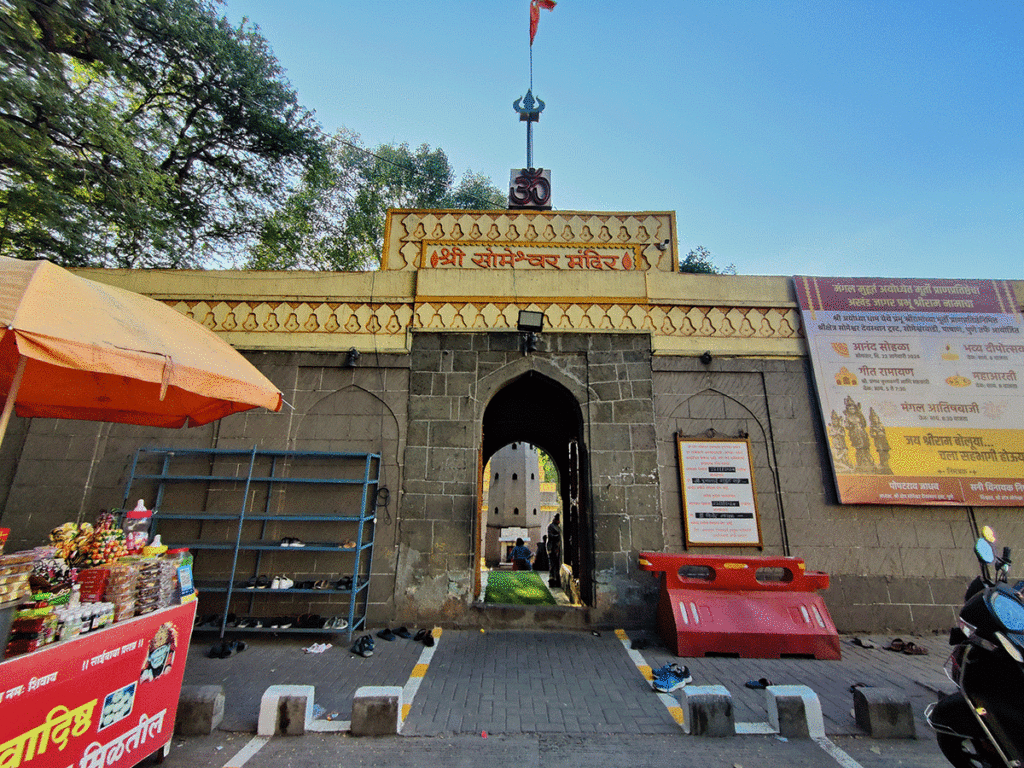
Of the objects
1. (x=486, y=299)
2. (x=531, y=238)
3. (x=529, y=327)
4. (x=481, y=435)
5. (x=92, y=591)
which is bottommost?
(x=92, y=591)

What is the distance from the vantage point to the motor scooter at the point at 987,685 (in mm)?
2559

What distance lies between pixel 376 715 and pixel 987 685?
405 cm

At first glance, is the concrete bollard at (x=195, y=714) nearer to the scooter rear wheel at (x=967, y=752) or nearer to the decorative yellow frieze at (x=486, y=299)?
the decorative yellow frieze at (x=486, y=299)

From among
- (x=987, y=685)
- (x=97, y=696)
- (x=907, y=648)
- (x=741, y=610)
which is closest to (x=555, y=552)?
(x=741, y=610)

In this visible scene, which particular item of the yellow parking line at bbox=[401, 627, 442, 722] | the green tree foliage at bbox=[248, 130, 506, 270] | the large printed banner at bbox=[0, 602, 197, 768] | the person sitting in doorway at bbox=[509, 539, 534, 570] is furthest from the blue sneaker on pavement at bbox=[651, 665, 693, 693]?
the green tree foliage at bbox=[248, 130, 506, 270]

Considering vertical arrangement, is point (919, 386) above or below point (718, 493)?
above

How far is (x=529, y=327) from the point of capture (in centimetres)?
677

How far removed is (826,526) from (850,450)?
46.9 inches

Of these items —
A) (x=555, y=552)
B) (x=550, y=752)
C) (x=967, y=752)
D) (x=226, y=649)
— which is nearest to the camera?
(x=967, y=752)

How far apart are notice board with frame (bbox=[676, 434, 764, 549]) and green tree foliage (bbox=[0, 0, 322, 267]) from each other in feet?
38.5

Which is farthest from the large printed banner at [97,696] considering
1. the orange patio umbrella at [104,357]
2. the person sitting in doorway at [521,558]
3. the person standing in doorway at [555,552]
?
the person sitting in doorway at [521,558]

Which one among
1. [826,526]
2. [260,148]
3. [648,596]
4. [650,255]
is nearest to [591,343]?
[650,255]

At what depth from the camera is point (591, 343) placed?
22.9 ft

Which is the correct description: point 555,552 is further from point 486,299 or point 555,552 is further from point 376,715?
point 376,715
